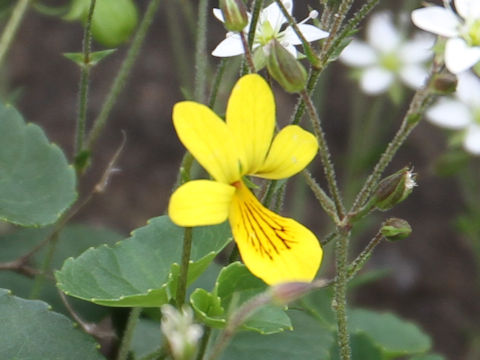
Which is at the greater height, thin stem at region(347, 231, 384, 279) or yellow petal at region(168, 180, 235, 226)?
yellow petal at region(168, 180, 235, 226)

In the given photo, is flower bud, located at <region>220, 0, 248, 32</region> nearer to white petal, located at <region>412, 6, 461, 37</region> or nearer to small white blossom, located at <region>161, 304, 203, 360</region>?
white petal, located at <region>412, 6, 461, 37</region>

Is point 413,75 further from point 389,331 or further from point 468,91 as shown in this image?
point 389,331

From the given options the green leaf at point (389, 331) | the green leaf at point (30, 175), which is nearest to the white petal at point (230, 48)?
the green leaf at point (30, 175)

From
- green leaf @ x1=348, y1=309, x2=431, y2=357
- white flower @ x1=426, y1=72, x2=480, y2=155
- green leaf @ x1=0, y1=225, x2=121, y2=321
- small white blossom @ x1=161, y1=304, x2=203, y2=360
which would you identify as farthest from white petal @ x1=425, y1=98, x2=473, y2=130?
small white blossom @ x1=161, y1=304, x2=203, y2=360

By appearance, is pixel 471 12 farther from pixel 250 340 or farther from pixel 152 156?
pixel 152 156

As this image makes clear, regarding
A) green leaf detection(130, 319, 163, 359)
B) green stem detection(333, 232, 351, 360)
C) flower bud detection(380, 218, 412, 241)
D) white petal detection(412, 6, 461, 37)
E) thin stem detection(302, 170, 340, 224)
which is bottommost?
green leaf detection(130, 319, 163, 359)

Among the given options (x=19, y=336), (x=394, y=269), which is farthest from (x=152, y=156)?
(x=19, y=336)

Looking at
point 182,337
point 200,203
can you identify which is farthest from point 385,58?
point 182,337

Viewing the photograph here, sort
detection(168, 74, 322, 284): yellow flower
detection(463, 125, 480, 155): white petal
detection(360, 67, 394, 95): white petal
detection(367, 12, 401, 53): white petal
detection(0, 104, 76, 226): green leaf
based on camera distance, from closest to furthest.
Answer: detection(168, 74, 322, 284): yellow flower < detection(0, 104, 76, 226): green leaf < detection(463, 125, 480, 155): white petal < detection(360, 67, 394, 95): white petal < detection(367, 12, 401, 53): white petal
